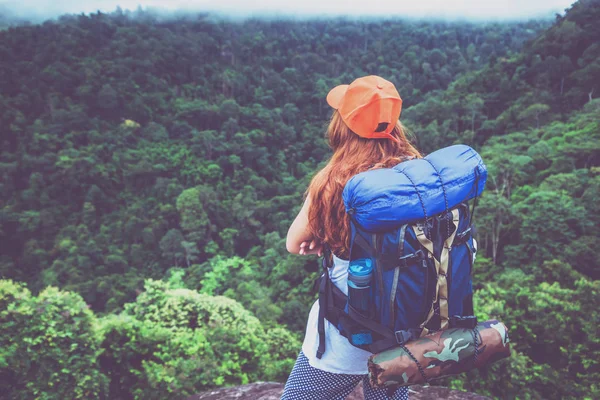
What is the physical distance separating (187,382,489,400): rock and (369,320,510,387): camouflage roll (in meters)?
1.60

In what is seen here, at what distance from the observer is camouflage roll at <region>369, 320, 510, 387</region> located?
92 centimetres

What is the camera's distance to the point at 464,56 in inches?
1907

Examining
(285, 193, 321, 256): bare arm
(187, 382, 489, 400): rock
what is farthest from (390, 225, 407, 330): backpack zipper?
(187, 382, 489, 400): rock

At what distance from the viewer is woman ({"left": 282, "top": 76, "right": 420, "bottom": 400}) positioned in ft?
3.28

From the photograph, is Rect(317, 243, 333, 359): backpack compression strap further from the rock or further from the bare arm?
the rock

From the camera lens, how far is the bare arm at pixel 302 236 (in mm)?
1050

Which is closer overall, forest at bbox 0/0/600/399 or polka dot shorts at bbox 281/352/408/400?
polka dot shorts at bbox 281/352/408/400

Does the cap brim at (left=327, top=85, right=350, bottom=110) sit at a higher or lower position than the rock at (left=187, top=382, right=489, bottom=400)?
higher

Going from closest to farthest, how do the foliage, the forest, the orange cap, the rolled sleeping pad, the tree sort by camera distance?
1. the rolled sleeping pad
2. the orange cap
3. the foliage
4. the forest
5. the tree

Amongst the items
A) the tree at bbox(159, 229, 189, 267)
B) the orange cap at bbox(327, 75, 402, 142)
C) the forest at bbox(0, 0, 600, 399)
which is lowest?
the tree at bbox(159, 229, 189, 267)

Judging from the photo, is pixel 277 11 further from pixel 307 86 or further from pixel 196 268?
pixel 196 268

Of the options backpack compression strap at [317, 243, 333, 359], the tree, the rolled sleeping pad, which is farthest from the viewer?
the tree

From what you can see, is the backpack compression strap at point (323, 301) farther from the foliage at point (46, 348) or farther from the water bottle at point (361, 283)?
the foliage at point (46, 348)

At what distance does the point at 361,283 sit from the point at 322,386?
486 mm
